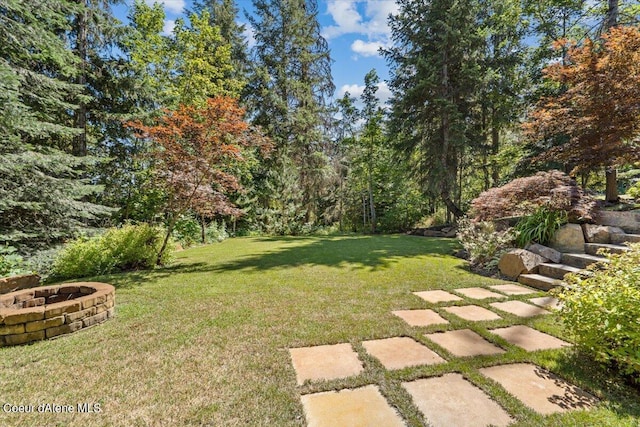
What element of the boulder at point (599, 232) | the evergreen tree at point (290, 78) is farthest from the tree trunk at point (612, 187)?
the evergreen tree at point (290, 78)

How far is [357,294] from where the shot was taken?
3885 mm

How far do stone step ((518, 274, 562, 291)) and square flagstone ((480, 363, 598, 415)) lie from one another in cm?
242

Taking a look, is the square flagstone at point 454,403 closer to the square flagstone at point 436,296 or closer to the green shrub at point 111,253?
the square flagstone at point 436,296

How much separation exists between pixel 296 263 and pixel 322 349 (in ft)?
12.1

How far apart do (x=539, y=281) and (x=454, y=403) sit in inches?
131

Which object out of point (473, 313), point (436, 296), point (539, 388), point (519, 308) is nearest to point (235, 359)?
point (539, 388)

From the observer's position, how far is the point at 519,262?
14.9ft

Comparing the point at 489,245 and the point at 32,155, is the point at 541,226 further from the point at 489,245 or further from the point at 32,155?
the point at 32,155

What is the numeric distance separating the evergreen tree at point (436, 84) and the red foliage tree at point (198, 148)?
774 centimetres

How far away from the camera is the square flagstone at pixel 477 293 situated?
3.73m

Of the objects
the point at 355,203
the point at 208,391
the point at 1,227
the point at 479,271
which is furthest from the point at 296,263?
the point at 355,203

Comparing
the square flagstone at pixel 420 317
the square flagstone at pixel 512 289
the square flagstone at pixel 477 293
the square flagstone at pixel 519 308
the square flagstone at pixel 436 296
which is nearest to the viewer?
the square flagstone at pixel 420 317

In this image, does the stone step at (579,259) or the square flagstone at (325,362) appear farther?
the stone step at (579,259)

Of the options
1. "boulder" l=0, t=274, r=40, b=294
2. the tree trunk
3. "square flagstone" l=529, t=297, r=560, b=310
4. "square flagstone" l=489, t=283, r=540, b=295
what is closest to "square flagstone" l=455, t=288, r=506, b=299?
"square flagstone" l=489, t=283, r=540, b=295
